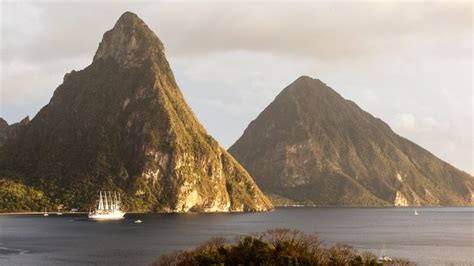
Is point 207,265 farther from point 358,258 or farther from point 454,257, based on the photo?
point 454,257

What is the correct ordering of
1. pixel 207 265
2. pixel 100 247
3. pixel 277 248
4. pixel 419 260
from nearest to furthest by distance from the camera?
pixel 207 265 → pixel 277 248 → pixel 419 260 → pixel 100 247

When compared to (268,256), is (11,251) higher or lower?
lower

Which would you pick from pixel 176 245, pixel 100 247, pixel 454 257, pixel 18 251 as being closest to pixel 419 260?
pixel 454 257

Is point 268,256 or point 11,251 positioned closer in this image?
point 268,256

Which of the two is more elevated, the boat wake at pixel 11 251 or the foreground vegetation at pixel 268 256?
the foreground vegetation at pixel 268 256

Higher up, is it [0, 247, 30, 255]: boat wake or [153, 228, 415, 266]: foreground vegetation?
[153, 228, 415, 266]: foreground vegetation

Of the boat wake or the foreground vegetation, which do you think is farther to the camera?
the boat wake

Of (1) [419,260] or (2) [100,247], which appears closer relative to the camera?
(1) [419,260]

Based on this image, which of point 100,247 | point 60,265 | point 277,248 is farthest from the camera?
point 100,247

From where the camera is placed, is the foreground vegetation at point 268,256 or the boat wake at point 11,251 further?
the boat wake at point 11,251
